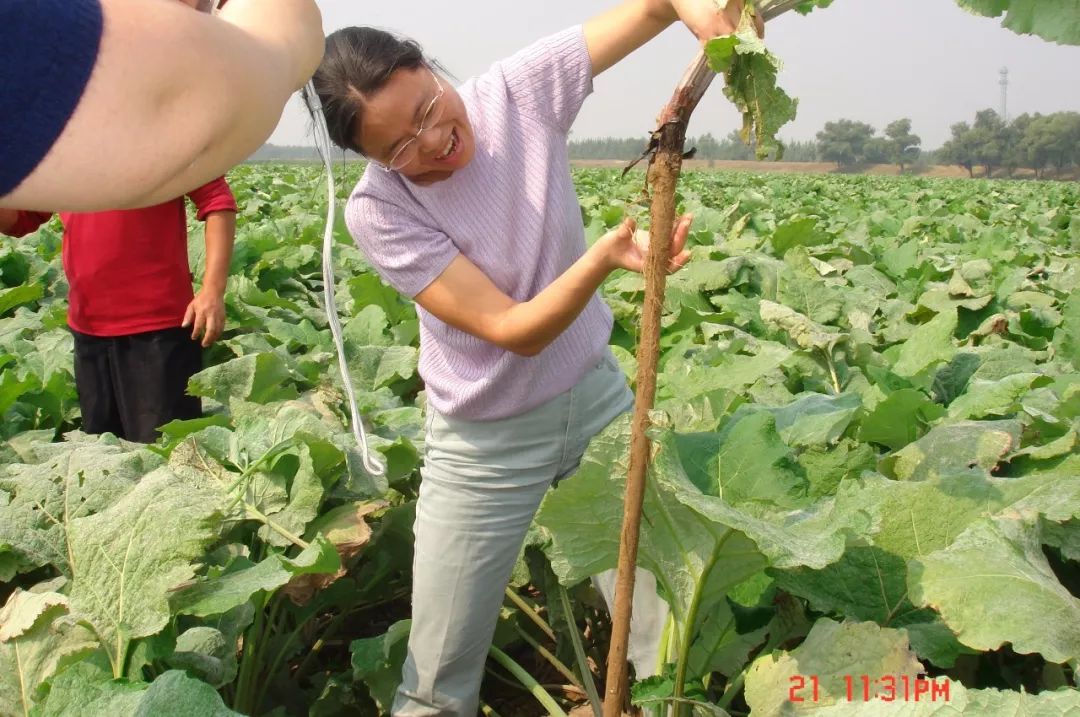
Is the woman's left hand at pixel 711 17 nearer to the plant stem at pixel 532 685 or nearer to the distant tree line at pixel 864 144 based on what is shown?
the plant stem at pixel 532 685

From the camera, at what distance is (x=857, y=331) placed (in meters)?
3.01

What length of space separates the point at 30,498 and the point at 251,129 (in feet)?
4.13

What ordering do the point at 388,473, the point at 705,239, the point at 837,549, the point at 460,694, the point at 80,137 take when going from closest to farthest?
the point at 80,137
the point at 837,549
the point at 460,694
the point at 388,473
the point at 705,239

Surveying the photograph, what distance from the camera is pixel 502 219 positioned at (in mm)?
1923

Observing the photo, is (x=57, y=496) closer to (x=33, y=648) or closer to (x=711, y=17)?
(x=33, y=648)

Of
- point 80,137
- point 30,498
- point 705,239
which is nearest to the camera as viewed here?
point 80,137

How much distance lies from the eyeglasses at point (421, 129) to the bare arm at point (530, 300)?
213 mm

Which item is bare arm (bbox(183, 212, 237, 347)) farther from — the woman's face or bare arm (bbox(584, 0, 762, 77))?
bare arm (bbox(584, 0, 762, 77))

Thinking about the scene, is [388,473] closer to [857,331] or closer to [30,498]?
[30,498]

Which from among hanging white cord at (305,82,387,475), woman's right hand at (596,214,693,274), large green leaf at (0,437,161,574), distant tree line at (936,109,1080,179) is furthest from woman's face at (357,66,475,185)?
distant tree line at (936,109,1080,179)

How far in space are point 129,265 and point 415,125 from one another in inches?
62.4

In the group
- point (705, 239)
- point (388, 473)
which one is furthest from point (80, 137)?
point (705, 239)

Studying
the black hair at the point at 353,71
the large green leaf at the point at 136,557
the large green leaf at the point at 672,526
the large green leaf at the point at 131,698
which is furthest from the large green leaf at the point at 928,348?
the large green leaf at the point at 131,698
